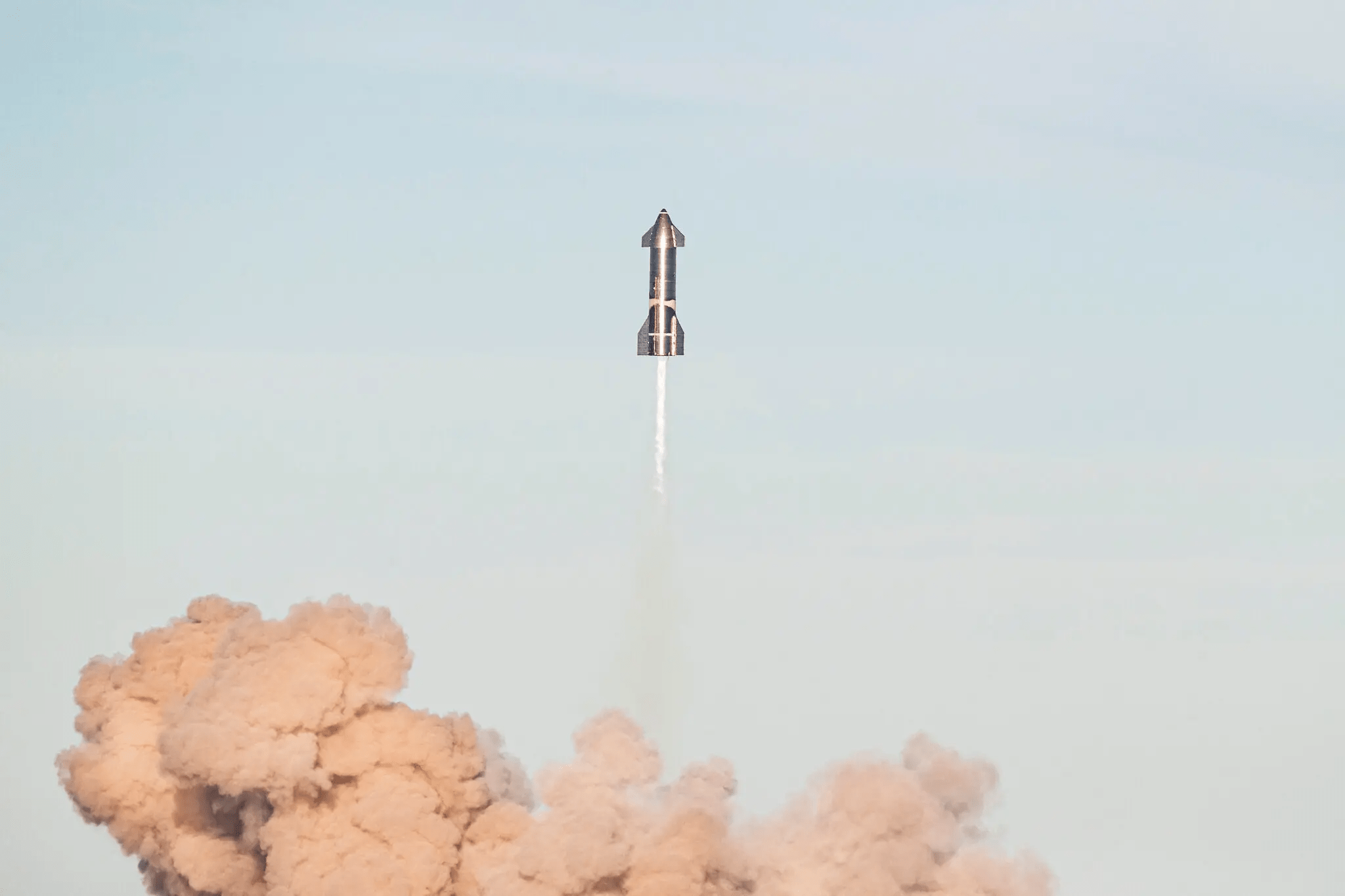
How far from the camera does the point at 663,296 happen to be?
6128 centimetres

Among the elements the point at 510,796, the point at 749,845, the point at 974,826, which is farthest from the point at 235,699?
the point at 974,826

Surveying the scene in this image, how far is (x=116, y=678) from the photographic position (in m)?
59.8

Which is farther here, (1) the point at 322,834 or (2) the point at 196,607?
(2) the point at 196,607

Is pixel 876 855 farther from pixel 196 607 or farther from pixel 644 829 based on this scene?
pixel 196 607

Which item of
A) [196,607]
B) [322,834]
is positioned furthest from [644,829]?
[196,607]

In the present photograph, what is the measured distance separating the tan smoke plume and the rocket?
740 centimetres

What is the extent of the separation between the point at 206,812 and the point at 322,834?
308cm

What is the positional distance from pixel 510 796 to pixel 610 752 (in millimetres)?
2081

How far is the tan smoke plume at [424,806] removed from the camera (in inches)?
2180

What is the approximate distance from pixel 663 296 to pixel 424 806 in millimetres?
11419

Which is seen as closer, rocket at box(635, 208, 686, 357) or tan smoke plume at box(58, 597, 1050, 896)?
tan smoke plume at box(58, 597, 1050, 896)

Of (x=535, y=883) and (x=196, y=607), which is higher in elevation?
(x=196, y=607)

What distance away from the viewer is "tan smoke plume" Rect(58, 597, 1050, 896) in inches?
2180

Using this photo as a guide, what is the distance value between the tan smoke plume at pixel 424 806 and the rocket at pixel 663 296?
7.40 metres
